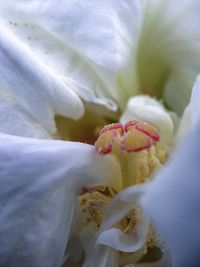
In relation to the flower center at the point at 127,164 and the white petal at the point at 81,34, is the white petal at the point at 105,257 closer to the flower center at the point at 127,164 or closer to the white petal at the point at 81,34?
the flower center at the point at 127,164

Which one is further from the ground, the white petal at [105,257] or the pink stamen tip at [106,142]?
the pink stamen tip at [106,142]

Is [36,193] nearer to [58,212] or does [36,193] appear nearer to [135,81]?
[58,212]

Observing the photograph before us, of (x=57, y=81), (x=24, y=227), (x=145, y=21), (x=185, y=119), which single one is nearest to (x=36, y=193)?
(x=24, y=227)

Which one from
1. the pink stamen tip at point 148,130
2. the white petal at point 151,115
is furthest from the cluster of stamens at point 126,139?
the white petal at point 151,115

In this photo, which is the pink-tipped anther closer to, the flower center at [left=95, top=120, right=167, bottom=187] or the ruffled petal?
the flower center at [left=95, top=120, right=167, bottom=187]

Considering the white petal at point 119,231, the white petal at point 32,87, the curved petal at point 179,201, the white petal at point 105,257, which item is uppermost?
the curved petal at point 179,201

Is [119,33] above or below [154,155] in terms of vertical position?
above

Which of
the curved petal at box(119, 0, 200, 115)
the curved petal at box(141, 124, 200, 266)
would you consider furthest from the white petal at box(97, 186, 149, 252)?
the curved petal at box(119, 0, 200, 115)

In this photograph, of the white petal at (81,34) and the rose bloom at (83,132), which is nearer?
the rose bloom at (83,132)
